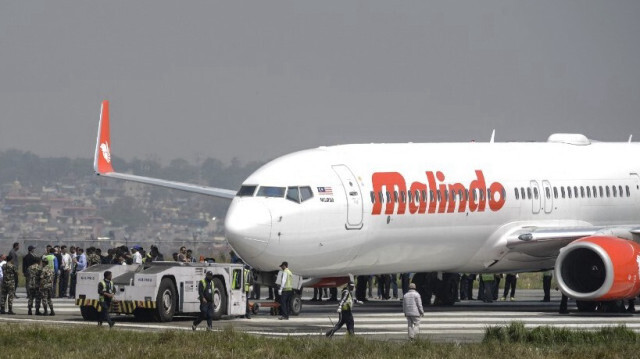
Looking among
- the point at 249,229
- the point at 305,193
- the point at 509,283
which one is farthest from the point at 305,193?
the point at 509,283

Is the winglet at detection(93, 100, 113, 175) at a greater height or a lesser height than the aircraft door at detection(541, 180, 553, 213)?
greater

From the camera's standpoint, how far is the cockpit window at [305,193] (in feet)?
123

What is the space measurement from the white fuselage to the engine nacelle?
85.2 inches

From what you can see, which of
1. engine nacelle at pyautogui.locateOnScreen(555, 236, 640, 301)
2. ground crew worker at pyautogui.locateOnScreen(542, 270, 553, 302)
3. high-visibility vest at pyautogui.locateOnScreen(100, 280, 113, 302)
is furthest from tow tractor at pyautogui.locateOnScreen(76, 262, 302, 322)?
ground crew worker at pyautogui.locateOnScreen(542, 270, 553, 302)

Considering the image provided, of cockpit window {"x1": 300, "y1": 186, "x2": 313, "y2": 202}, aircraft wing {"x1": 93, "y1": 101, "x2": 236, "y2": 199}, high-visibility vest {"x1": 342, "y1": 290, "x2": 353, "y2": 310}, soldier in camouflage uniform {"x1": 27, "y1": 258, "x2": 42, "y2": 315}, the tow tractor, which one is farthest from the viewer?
aircraft wing {"x1": 93, "y1": 101, "x2": 236, "y2": 199}

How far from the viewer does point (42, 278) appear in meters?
39.5

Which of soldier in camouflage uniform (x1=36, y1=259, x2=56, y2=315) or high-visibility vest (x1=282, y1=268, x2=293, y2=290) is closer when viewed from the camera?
high-visibility vest (x1=282, y1=268, x2=293, y2=290)

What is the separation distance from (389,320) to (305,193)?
4.27m

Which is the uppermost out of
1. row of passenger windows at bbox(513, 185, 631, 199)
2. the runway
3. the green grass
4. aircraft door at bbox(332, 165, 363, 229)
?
row of passenger windows at bbox(513, 185, 631, 199)

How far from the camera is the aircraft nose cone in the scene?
36250 millimetres

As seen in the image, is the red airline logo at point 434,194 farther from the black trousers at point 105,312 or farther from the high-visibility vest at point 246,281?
the black trousers at point 105,312

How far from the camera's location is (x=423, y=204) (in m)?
40.2

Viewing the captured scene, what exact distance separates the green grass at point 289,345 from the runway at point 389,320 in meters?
2.51

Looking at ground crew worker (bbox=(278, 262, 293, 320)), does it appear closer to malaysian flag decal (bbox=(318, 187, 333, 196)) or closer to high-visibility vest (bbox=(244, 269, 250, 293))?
high-visibility vest (bbox=(244, 269, 250, 293))
